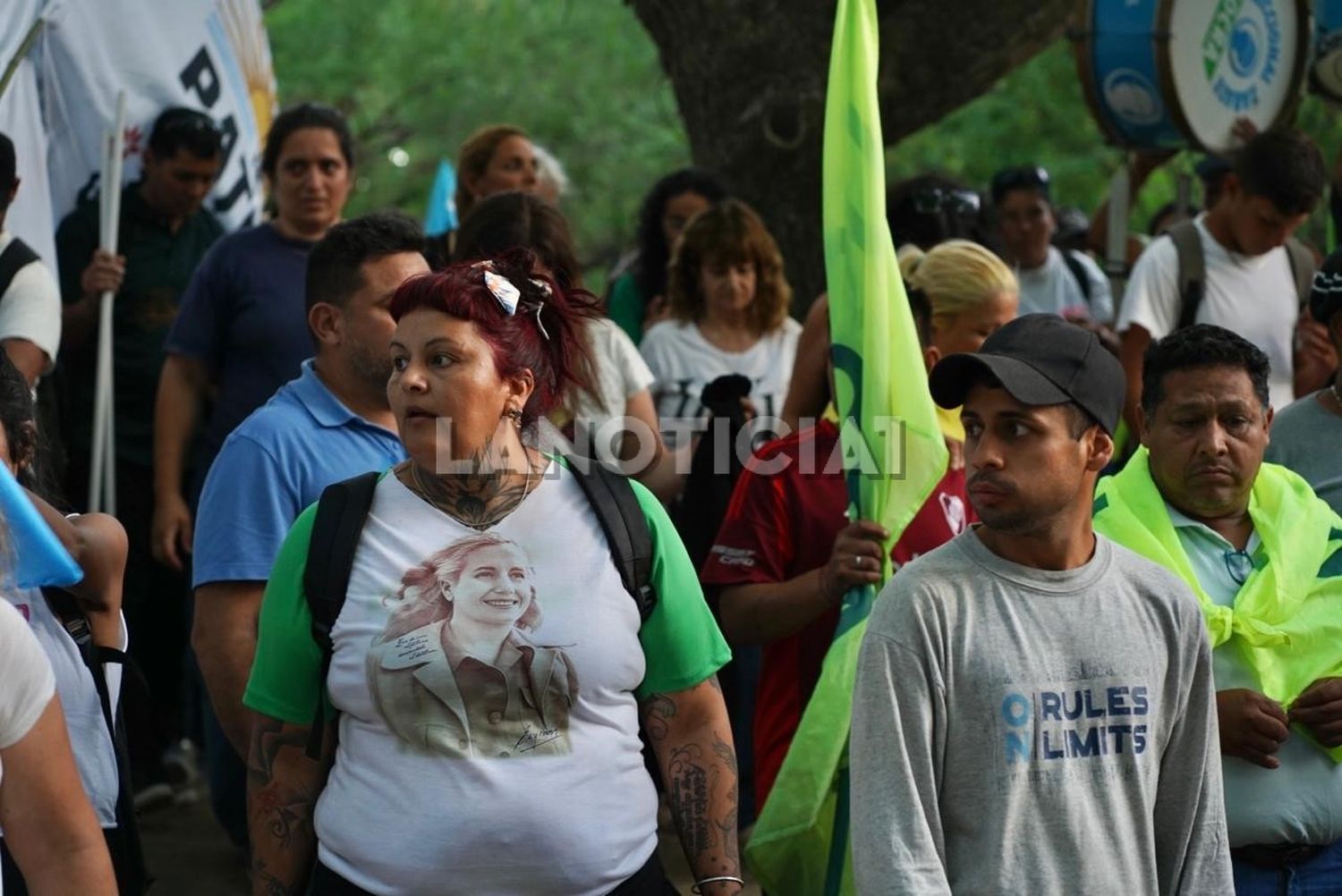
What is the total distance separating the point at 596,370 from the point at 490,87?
13.9 meters

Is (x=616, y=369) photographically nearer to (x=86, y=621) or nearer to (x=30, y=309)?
(x=30, y=309)

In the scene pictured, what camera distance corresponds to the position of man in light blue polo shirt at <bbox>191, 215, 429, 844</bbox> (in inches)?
163

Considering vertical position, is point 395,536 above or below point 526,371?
below

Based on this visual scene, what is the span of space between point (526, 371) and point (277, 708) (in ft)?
2.49

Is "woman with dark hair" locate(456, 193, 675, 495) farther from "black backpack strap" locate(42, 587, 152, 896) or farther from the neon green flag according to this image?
"black backpack strap" locate(42, 587, 152, 896)

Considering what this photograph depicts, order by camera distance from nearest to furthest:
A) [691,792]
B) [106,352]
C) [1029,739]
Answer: [1029,739]
[691,792]
[106,352]

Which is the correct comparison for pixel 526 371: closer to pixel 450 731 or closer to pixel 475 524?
pixel 475 524

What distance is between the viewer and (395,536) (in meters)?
3.42

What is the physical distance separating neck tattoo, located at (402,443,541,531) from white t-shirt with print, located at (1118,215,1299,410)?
13.0 feet

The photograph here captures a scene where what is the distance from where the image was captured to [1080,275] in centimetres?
877

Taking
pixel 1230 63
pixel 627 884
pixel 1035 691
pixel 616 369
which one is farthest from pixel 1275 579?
pixel 1230 63

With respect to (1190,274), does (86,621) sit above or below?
below

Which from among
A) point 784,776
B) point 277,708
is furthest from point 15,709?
point 784,776

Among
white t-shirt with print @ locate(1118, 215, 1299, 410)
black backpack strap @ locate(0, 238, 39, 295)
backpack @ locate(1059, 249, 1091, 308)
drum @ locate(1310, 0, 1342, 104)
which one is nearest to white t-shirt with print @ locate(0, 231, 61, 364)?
black backpack strap @ locate(0, 238, 39, 295)
